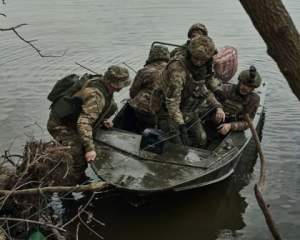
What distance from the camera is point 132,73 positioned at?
1401cm

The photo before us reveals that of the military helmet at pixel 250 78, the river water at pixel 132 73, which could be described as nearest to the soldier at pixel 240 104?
the military helmet at pixel 250 78

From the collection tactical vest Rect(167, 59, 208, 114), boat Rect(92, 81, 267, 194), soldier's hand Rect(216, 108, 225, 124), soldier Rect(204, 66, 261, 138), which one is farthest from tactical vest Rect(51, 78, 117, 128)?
soldier Rect(204, 66, 261, 138)

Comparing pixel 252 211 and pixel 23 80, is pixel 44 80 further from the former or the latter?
pixel 252 211

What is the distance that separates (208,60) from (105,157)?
6.29 feet

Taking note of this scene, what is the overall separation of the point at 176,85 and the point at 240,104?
160 centimetres

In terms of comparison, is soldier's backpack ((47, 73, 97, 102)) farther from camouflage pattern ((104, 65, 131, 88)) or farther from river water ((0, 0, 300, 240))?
river water ((0, 0, 300, 240))

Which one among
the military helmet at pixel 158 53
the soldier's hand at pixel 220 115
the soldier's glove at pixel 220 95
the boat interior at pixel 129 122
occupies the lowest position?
the boat interior at pixel 129 122

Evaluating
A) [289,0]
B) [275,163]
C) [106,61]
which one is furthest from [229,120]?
[289,0]

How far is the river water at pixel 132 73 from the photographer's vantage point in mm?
6758

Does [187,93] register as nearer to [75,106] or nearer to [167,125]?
[167,125]

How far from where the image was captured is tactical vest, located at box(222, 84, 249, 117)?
26.2 feet

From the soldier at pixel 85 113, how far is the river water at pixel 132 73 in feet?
2.98

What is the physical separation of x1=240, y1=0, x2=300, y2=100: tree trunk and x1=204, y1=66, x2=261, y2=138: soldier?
5059 millimetres

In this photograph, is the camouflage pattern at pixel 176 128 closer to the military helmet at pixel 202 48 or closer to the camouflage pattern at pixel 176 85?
the camouflage pattern at pixel 176 85
